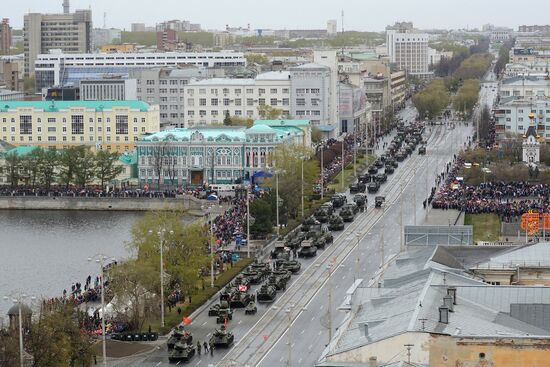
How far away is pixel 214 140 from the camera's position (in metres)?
78.4

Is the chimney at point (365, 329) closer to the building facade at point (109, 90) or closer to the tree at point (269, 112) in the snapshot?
the tree at point (269, 112)

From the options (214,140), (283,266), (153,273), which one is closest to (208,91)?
(214,140)

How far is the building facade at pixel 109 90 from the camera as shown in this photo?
340ft

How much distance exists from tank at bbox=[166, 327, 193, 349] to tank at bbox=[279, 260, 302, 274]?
35.1ft

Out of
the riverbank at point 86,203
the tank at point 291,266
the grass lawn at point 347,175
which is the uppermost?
the tank at point 291,266

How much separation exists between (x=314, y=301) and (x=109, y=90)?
62.7m

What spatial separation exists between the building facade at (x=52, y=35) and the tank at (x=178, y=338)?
113 meters

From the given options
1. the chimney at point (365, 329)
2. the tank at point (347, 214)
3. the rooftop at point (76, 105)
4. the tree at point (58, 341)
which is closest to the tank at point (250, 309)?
the tree at point (58, 341)

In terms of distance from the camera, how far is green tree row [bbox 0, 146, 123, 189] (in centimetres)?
7638

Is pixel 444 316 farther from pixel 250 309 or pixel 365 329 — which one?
pixel 250 309

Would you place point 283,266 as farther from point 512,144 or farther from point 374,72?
point 374,72

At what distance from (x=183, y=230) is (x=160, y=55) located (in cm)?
8965

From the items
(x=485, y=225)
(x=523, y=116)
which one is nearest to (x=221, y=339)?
(x=485, y=225)

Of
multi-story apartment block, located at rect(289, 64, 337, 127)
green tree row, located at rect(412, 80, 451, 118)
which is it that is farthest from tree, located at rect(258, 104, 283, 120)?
green tree row, located at rect(412, 80, 451, 118)
